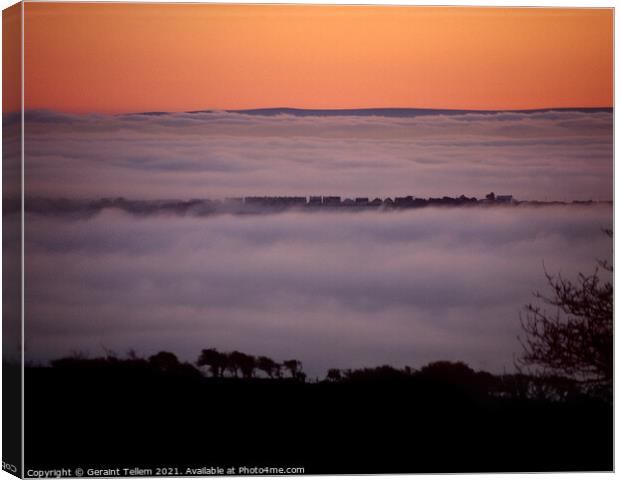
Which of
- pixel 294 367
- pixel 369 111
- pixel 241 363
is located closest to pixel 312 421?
pixel 294 367

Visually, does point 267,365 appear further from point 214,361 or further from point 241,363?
point 214,361

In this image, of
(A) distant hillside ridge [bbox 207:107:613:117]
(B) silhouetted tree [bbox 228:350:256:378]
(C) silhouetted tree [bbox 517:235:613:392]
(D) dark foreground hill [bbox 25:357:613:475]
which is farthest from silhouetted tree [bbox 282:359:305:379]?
(A) distant hillside ridge [bbox 207:107:613:117]

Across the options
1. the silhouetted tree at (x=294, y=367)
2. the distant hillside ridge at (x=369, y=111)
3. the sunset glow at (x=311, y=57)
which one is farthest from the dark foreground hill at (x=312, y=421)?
the sunset glow at (x=311, y=57)

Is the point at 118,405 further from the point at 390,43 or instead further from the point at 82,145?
the point at 390,43

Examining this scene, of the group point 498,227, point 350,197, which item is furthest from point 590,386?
point 350,197

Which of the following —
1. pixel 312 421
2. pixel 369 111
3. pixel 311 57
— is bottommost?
pixel 312 421

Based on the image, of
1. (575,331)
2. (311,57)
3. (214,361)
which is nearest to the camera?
(214,361)

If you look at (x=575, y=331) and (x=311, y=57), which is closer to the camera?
(x=311, y=57)

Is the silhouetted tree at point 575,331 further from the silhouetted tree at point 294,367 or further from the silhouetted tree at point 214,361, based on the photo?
the silhouetted tree at point 214,361

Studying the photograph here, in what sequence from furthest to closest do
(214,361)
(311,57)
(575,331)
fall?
(575,331)
(311,57)
(214,361)
